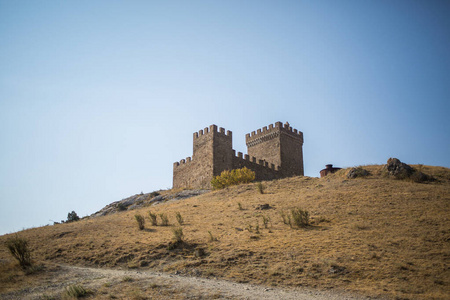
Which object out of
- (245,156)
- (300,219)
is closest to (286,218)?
(300,219)

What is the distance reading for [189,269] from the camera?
10.8m

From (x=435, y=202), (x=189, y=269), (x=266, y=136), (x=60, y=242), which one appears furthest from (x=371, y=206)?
(x=266, y=136)

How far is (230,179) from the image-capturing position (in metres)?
29.0

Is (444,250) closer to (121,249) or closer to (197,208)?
(121,249)

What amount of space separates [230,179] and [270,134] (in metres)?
13.0

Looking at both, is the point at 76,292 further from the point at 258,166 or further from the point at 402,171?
the point at 258,166

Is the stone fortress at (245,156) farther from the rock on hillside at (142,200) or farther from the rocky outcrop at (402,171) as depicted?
the rocky outcrop at (402,171)

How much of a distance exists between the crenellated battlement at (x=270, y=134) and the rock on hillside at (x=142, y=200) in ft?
46.6

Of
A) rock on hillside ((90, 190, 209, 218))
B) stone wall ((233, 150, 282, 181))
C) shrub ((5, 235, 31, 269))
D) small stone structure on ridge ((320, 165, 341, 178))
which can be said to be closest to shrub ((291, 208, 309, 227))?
shrub ((5, 235, 31, 269))

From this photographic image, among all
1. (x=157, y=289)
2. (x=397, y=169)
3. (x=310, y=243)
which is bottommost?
(x=157, y=289)

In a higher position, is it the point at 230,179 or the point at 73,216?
the point at 230,179

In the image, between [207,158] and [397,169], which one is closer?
[397,169]

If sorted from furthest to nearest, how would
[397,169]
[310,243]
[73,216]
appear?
[73,216] → [397,169] → [310,243]

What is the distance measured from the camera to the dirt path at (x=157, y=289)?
323 inches
